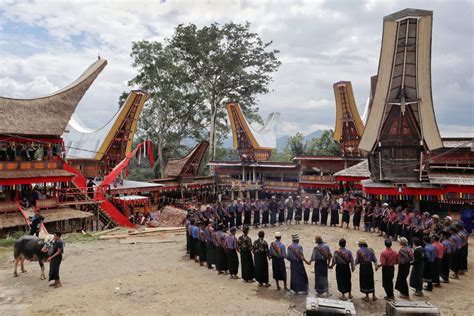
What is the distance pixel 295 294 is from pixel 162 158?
103ft

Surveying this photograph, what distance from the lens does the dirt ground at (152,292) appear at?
7.71 meters

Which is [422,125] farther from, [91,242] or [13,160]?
[13,160]

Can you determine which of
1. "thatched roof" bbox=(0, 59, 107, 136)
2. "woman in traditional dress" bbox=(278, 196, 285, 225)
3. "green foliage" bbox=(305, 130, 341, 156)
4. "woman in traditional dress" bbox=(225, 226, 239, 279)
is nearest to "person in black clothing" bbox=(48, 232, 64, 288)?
"woman in traditional dress" bbox=(225, 226, 239, 279)

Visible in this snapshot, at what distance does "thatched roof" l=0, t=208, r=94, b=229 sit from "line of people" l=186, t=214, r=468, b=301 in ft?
31.5

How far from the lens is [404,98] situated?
1808 cm

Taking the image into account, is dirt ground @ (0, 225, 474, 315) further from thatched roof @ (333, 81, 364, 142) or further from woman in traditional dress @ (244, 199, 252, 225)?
thatched roof @ (333, 81, 364, 142)

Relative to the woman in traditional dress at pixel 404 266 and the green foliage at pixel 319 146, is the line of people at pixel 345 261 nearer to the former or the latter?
the woman in traditional dress at pixel 404 266

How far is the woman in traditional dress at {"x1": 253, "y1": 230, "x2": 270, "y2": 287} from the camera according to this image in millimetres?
9383

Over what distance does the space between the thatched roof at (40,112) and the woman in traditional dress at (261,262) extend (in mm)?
14023

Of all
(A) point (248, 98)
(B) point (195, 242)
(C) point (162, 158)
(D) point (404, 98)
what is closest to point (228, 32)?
(A) point (248, 98)

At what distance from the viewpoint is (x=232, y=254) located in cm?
1019

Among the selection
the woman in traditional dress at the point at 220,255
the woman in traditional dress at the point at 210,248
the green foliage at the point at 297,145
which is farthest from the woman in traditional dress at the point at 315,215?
the green foliage at the point at 297,145

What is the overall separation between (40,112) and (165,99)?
18.0 meters

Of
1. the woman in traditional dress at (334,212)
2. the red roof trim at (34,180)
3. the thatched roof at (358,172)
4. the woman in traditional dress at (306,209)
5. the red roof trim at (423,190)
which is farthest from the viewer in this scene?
the thatched roof at (358,172)
